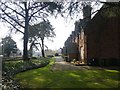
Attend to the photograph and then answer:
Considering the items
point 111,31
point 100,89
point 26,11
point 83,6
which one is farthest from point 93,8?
point 26,11

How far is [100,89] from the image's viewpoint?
44.0 feet

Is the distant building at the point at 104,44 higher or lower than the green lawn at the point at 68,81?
higher

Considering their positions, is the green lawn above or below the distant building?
below

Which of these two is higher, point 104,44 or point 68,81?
point 104,44

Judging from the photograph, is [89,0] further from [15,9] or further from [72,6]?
[15,9]

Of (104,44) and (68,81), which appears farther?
(104,44)

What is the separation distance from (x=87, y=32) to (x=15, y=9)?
1123cm

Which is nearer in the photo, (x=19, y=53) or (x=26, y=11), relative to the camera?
(x=26, y=11)

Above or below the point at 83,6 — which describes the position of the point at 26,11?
above

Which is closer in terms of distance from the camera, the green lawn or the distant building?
the green lawn

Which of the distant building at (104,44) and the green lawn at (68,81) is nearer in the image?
the green lawn at (68,81)

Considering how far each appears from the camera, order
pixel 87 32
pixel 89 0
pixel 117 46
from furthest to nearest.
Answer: pixel 87 32 → pixel 117 46 → pixel 89 0

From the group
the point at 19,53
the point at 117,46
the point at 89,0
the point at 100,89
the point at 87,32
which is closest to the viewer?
the point at 100,89

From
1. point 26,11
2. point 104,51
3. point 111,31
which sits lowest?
point 104,51
